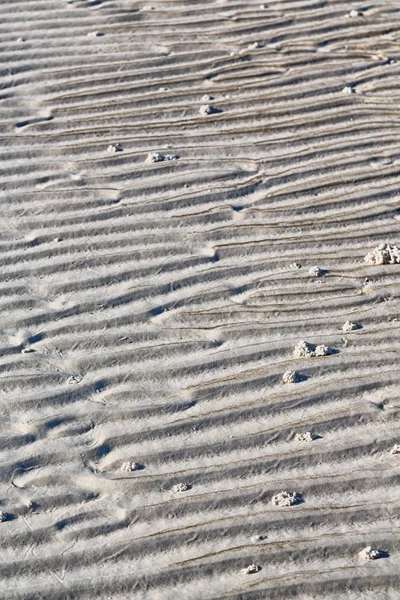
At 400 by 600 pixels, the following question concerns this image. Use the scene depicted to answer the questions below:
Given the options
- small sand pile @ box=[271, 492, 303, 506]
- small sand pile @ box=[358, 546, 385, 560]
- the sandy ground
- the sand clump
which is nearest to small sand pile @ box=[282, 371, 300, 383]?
the sandy ground

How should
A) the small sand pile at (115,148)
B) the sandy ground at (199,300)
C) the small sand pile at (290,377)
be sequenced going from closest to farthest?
the sandy ground at (199,300), the small sand pile at (290,377), the small sand pile at (115,148)

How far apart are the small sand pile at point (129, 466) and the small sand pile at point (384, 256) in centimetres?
148

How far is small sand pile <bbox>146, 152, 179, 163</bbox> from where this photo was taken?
15.7 feet

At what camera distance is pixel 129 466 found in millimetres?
3250

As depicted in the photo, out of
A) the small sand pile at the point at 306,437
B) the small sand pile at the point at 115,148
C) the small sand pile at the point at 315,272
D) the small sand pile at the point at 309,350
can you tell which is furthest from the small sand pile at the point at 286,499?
the small sand pile at the point at 115,148

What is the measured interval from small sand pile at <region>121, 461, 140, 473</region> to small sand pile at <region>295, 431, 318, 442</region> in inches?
21.5

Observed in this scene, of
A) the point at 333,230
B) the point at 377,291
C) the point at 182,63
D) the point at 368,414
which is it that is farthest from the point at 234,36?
the point at 368,414

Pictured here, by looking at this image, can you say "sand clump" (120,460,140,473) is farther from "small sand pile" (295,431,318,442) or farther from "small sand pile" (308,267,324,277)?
"small sand pile" (308,267,324,277)

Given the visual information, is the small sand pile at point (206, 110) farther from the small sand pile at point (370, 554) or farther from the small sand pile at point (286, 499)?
the small sand pile at point (370, 554)

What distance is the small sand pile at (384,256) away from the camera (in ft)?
13.7

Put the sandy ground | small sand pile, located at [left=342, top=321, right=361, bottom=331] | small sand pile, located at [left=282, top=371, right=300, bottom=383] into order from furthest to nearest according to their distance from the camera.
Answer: small sand pile, located at [left=342, top=321, right=361, bottom=331] < small sand pile, located at [left=282, top=371, right=300, bottom=383] < the sandy ground

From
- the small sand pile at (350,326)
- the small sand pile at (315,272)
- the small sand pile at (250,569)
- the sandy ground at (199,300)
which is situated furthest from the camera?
the small sand pile at (315,272)

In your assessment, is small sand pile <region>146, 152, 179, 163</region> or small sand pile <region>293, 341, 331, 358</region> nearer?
small sand pile <region>293, 341, 331, 358</region>

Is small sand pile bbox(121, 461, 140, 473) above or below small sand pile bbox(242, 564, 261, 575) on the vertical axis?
above
